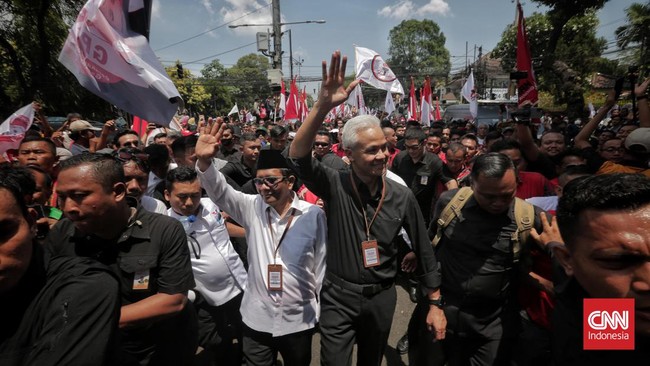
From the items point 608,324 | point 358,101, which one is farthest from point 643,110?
point 358,101

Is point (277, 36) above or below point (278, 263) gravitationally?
above

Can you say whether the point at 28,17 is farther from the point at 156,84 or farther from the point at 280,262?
the point at 280,262

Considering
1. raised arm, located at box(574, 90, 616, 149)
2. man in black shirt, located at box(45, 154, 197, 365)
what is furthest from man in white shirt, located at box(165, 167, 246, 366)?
raised arm, located at box(574, 90, 616, 149)

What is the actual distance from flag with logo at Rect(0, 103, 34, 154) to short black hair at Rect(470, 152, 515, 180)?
4.82m

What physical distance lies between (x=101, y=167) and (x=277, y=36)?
14.9 metres

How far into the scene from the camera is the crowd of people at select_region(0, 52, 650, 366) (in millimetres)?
1206

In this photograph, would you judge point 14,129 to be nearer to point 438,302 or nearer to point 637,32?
point 438,302

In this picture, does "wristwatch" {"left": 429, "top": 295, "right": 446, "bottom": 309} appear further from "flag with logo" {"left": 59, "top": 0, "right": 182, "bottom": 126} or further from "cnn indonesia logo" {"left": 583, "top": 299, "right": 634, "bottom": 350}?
"flag with logo" {"left": 59, "top": 0, "right": 182, "bottom": 126}

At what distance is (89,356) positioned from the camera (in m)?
1.17

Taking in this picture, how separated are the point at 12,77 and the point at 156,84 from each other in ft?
73.0

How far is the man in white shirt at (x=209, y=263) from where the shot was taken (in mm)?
2809

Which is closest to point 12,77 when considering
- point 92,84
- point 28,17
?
point 28,17

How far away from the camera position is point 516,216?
229cm

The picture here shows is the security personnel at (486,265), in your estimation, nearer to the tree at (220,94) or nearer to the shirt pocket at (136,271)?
the shirt pocket at (136,271)
